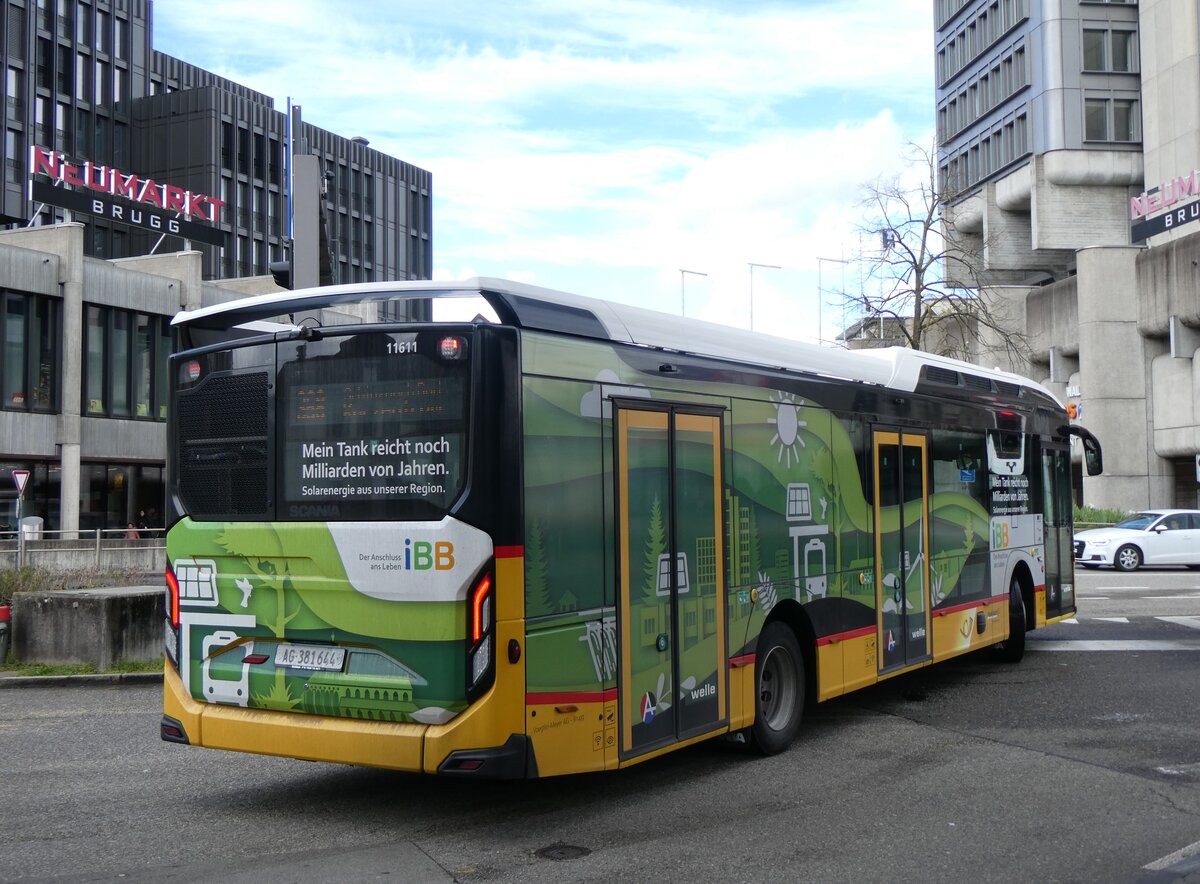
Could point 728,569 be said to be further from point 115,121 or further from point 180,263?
point 115,121

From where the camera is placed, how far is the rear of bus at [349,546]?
6.38 meters

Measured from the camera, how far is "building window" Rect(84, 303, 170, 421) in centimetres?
4281

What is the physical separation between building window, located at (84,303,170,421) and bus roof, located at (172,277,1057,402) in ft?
124

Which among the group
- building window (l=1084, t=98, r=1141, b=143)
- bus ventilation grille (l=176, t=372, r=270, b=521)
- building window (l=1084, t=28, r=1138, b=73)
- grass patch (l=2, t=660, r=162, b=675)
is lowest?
grass patch (l=2, t=660, r=162, b=675)

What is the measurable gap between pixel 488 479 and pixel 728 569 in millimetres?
2353

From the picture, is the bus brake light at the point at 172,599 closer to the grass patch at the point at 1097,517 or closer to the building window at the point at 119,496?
the grass patch at the point at 1097,517

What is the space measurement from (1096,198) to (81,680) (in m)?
53.7

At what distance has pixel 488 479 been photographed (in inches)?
251

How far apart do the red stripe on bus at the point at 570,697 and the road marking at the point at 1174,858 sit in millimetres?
2813

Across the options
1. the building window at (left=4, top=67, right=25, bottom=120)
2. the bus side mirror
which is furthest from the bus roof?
the building window at (left=4, top=67, right=25, bottom=120)

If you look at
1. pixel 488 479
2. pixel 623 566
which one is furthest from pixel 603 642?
pixel 488 479

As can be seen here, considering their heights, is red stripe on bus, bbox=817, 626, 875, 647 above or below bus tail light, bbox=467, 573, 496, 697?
below

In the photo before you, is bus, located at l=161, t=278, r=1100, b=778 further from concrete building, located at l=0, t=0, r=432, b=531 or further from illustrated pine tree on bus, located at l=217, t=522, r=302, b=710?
concrete building, located at l=0, t=0, r=432, b=531

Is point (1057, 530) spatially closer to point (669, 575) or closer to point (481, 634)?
point (669, 575)
